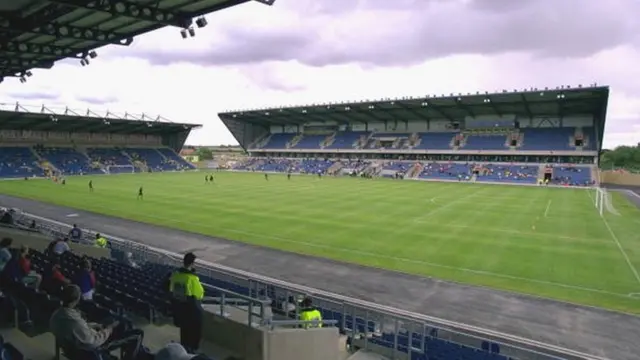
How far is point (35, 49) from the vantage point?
18.2 metres

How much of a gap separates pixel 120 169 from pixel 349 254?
215 feet

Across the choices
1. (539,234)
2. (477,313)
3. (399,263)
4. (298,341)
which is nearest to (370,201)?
(539,234)

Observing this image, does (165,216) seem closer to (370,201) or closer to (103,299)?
(370,201)

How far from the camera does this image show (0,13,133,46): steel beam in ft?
A: 45.7

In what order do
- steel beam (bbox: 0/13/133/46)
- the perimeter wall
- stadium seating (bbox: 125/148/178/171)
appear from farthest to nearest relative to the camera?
stadium seating (bbox: 125/148/178/171) < the perimeter wall < steel beam (bbox: 0/13/133/46)

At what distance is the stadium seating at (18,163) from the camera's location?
2425 inches

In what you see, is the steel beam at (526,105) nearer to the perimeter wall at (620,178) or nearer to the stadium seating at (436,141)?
the stadium seating at (436,141)

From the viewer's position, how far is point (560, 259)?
64.1 feet

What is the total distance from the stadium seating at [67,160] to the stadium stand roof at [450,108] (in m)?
29.9

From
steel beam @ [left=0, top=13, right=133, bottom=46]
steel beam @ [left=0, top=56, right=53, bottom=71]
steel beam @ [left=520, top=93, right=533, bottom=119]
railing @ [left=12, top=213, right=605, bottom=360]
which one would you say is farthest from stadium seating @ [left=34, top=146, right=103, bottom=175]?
steel beam @ [left=520, top=93, right=533, bottom=119]

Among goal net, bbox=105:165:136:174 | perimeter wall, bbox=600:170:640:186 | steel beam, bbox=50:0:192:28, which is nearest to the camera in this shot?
steel beam, bbox=50:0:192:28

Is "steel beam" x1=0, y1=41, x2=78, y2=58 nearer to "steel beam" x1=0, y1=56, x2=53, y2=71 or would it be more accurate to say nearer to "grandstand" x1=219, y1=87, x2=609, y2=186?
"steel beam" x1=0, y1=56, x2=53, y2=71

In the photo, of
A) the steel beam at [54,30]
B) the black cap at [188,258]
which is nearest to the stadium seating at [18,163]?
the steel beam at [54,30]

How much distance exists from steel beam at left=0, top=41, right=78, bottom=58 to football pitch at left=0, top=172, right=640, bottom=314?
1095 centimetres
